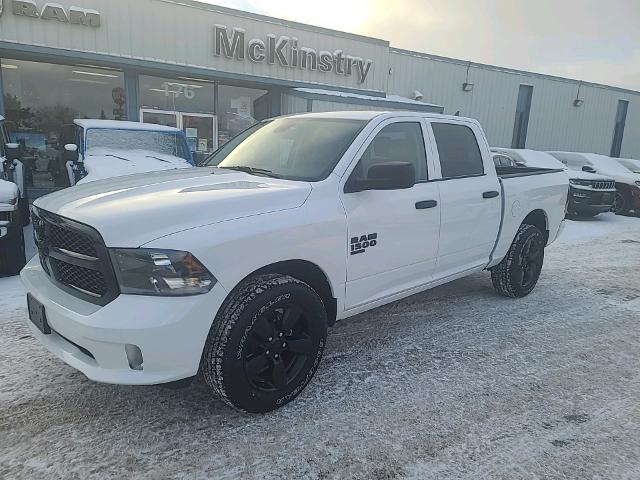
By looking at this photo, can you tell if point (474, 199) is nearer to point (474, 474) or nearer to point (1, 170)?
point (474, 474)

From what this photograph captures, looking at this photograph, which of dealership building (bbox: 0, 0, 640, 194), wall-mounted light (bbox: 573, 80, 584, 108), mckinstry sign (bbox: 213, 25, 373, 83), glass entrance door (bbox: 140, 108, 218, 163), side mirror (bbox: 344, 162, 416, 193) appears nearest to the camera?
side mirror (bbox: 344, 162, 416, 193)

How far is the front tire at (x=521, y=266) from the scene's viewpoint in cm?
518

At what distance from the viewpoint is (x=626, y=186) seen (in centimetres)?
1300

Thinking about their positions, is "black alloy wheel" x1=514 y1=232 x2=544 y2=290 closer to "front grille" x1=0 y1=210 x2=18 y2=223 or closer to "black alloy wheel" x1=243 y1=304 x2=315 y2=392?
"black alloy wheel" x1=243 y1=304 x2=315 y2=392

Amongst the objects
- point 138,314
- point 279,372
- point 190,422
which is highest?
point 138,314

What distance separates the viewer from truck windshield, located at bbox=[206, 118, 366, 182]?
3443 mm

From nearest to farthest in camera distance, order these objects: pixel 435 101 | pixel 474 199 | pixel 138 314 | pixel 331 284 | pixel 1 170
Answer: pixel 138 314 < pixel 331 284 < pixel 474 199 < pixel 1 170 < pixel 435 101

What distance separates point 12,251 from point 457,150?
4865 millimetres

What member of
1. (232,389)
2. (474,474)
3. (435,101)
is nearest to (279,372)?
(232,389)

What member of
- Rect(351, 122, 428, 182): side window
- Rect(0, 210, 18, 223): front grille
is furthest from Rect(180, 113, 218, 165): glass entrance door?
Rect(351, 122, 428, 182): side window

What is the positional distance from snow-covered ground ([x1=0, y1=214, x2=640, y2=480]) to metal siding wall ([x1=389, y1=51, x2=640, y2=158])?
1469 cm

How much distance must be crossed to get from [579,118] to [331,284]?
Result: 82.4ft

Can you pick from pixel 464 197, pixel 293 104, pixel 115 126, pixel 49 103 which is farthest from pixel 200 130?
pixel 464 197

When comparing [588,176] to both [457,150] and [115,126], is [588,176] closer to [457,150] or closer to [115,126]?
[457,150]
